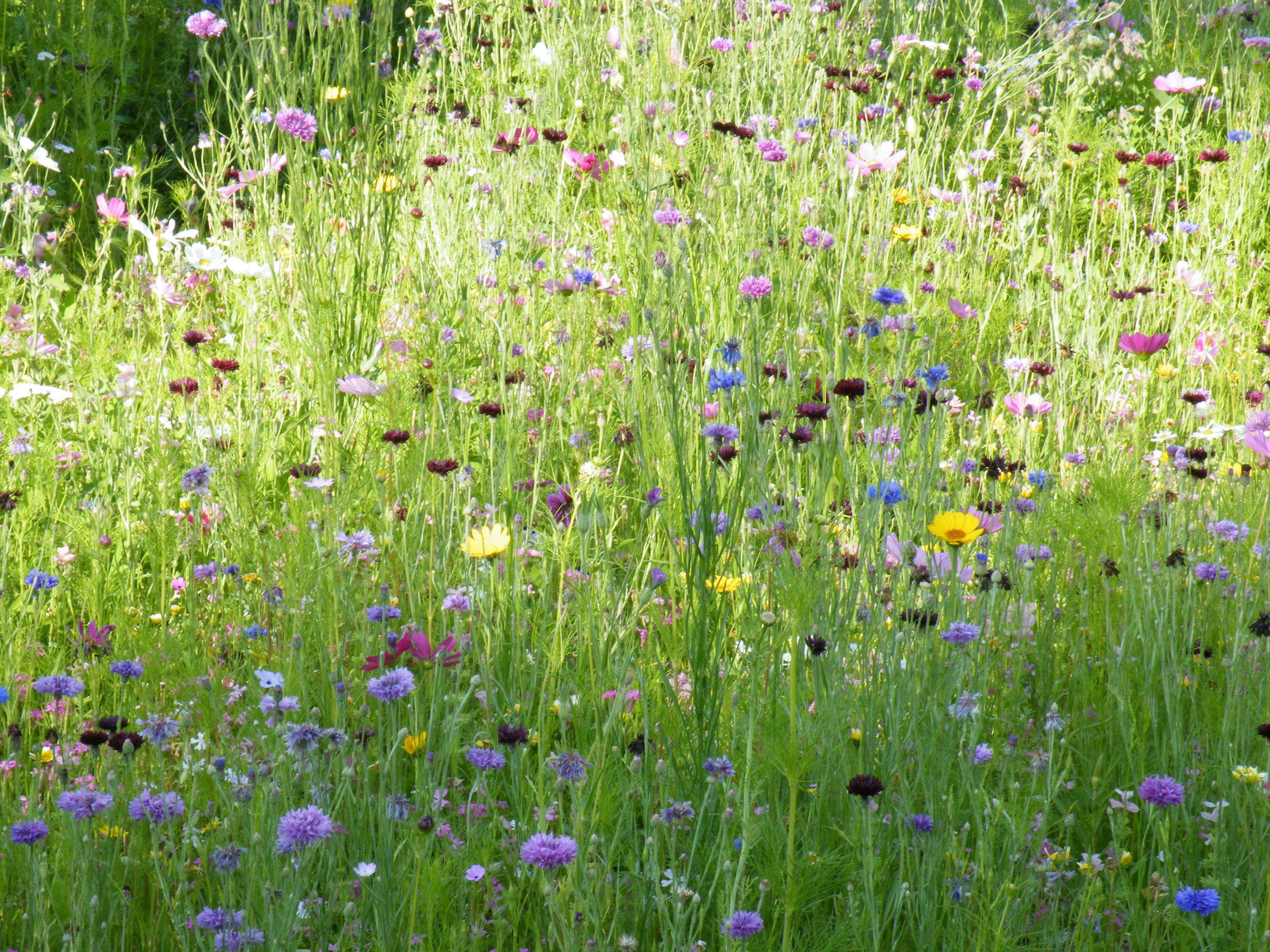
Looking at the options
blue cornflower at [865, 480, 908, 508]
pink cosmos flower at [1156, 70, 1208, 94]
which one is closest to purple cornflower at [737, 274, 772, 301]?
blue cornflower at [865, 480, 908, 508]

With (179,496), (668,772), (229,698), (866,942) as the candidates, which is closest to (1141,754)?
(866,942)

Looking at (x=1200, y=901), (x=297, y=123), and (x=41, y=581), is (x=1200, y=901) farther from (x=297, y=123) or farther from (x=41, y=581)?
(x=297, y=123)

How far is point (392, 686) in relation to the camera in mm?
1431

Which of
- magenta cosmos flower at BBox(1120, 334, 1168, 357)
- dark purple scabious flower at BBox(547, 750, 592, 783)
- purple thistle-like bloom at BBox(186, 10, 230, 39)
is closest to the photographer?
dark purple scabious flower at BBox(547, 750, 592, 783)

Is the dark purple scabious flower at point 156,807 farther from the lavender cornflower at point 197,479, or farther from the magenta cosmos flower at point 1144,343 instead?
the magenta cosmos flower at point 1144,343

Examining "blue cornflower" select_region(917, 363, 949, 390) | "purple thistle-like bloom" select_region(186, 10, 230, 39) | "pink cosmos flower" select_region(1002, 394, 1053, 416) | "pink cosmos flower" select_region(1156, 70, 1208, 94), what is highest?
"pink cosmos flower" select_region(1156, 70, 1208, 94)

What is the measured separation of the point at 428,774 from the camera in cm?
147

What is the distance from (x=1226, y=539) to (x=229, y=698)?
74.4 inches

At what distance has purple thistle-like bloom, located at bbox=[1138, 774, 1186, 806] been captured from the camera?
58.8 inches

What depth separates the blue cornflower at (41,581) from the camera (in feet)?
5.94

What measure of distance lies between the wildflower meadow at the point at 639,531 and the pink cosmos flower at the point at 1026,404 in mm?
90

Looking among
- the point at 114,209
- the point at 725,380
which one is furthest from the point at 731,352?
the point at 114,209

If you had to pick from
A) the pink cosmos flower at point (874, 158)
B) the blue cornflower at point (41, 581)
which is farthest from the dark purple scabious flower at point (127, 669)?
the pink cosmos flower at point (874, 158)

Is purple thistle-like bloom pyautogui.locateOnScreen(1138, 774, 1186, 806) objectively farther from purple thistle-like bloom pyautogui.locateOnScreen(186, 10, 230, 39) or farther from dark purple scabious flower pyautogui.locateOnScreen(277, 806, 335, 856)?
purple thistle-like bloom pyautogui.locateOnScreen(186, 10, 230, 39)
